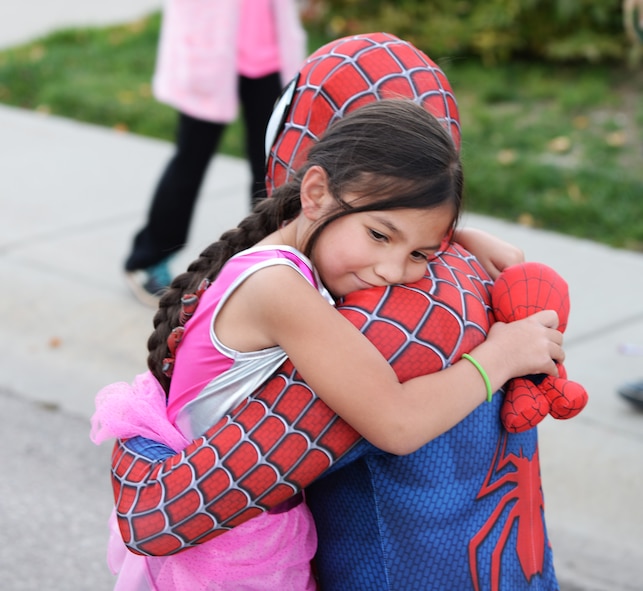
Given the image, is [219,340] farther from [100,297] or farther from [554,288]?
[100,297]

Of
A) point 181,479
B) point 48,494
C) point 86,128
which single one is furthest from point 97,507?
point 86,128

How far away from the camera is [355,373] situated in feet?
4.85

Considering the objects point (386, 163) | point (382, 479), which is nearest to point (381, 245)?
point (386, 163)

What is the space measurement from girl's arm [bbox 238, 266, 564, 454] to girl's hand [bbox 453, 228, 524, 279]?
0.40 metres

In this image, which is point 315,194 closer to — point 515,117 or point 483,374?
point 483,374

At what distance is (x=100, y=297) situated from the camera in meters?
4.66

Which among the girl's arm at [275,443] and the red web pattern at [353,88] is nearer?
the girl's arm at [275,443]

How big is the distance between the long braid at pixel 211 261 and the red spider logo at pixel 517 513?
20.2 inches

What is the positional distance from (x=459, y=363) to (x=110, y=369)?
8.97ft

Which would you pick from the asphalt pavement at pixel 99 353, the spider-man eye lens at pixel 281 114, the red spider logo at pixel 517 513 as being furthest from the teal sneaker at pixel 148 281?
the red spider logo at pixel 517 513

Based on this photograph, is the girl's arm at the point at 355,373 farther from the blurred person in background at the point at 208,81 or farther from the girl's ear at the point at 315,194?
the blurred person in background at the point at 208,81

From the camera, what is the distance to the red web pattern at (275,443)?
4.96ft

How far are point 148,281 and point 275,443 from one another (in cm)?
315

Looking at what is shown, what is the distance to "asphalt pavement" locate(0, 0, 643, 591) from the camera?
3113 mm
